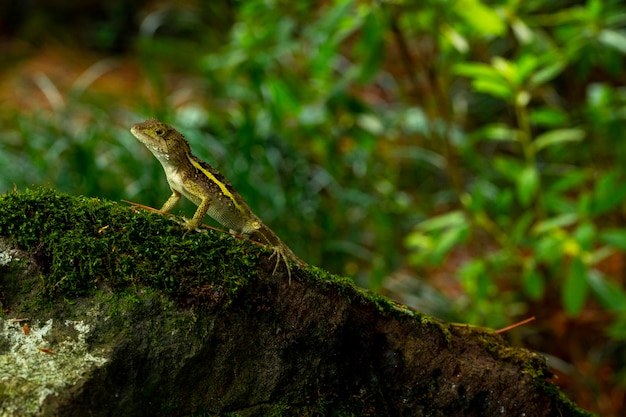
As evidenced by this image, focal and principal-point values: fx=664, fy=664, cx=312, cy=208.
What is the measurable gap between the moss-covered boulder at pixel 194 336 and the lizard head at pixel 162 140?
67 centimetres

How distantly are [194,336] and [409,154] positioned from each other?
15.5 feet

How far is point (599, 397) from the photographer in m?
6.42

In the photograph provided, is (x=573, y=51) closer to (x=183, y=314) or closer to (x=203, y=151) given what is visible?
(x=203, y=151)

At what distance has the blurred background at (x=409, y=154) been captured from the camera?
5.05 meters

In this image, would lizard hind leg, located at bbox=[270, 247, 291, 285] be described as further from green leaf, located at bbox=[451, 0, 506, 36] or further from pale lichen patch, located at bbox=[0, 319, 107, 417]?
green leaf, located at bbox=[451, 0, 506, 36]

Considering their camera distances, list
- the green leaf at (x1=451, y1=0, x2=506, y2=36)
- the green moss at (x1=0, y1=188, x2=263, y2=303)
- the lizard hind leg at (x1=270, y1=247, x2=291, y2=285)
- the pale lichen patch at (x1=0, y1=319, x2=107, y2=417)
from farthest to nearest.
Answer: the green leaf at (x1=451, y1=0, x2=506, y2=36) → the lizard hind leg at (x1=270, y1=247, x2=291, y2=285) → the green moss at (x1=0, y1=188, x2=263, y2=303) → the pale lichen patch at (x1=0, y1=319, x2=107, y2=417)

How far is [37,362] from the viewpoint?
7.45 ft

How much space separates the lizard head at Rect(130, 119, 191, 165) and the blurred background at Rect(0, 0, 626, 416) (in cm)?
95

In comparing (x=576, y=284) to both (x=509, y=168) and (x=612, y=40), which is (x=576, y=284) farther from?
(x=612, y=40)

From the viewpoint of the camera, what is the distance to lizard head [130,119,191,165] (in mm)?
3281

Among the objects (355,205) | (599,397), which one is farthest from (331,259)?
(599,397)

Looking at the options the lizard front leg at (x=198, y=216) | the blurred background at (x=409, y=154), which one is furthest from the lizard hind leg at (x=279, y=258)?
the blurred background at (x=409, y=154)

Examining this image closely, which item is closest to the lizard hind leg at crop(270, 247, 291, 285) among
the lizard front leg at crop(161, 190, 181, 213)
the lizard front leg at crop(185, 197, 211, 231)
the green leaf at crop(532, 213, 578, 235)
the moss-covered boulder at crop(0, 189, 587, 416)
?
the moss-covered boulder at crop(0, 189, 587, 416)

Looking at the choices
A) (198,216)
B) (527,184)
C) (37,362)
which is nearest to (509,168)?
(527,184)
